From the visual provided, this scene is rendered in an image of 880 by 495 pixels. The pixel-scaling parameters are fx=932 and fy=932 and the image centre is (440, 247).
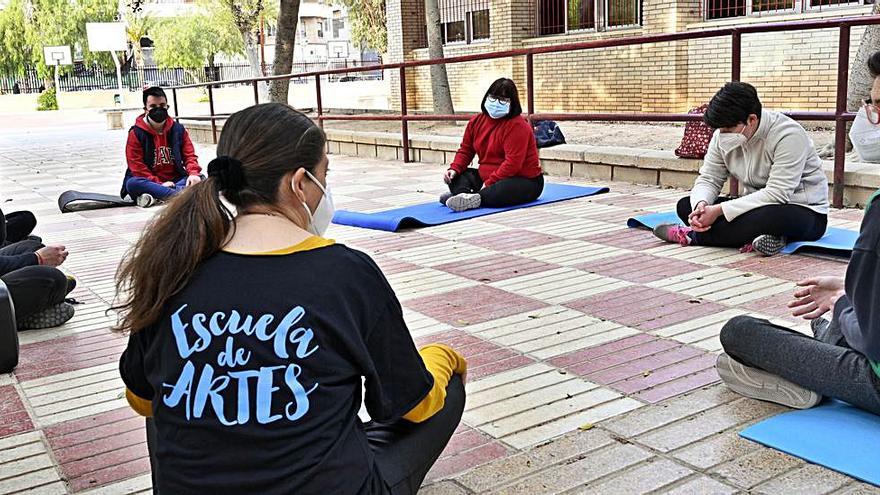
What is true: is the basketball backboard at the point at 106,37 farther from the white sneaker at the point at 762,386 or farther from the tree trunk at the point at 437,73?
the white sneaker at the point at 762,386

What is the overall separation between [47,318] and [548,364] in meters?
2.67

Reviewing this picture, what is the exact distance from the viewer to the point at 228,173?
2002mm

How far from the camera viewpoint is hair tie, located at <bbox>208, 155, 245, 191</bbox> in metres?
2.00

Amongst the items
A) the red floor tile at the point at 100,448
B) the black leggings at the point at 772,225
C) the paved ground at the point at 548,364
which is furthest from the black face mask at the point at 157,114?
the red floor tile at the point at 100,448

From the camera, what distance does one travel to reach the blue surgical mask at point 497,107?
741 centimetres

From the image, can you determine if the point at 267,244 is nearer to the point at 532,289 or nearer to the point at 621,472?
the point at 621,472

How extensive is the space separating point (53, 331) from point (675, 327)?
311cm

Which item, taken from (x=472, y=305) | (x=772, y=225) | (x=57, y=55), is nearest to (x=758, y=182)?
(x=772, y=225)

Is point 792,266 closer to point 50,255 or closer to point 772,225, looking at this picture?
point 772,225

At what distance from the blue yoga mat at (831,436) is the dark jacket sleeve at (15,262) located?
3.51 metres

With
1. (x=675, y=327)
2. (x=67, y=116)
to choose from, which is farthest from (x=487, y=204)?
(x=67, y=116)

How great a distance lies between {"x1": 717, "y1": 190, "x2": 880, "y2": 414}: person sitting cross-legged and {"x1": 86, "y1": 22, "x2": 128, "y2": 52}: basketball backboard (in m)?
36.1

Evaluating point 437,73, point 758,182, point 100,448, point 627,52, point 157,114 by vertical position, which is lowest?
point 100,448

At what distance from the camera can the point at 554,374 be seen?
3740 millimetres
